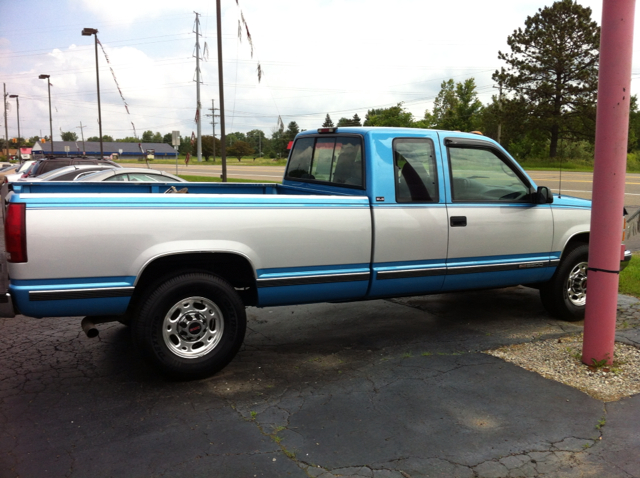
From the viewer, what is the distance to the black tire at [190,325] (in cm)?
416

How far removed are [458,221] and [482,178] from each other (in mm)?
615

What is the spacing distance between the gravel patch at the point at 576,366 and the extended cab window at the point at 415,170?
1607 millimetres

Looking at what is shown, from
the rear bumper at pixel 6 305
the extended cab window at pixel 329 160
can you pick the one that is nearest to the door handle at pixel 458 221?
the extended cab window at pixel 329 160

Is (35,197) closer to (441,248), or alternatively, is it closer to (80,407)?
(80,407)

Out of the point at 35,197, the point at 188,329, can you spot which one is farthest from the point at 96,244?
the point at 188,329

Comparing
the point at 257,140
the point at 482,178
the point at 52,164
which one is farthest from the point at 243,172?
the point at 257,140

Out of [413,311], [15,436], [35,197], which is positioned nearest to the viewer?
[15,436]

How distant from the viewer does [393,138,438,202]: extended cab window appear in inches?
200

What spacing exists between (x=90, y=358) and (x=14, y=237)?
1661 millimetres

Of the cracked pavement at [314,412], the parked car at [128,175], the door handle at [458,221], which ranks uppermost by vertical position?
the parked car at [128,175]

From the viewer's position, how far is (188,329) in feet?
14.3

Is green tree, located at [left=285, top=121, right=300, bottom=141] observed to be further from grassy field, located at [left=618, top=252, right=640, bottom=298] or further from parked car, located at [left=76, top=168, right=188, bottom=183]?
grassy field, located at [left=618, top=252, right=640, bottom=298]

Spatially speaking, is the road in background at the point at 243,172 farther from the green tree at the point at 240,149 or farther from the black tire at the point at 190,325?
the green tree at the point at 240,149

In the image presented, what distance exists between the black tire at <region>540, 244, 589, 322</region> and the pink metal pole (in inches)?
54.1
